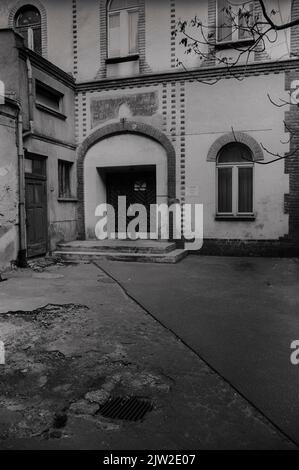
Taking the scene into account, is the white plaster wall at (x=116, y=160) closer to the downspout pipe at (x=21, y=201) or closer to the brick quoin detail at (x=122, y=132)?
the brick quoin detail at (x=122, y=132)

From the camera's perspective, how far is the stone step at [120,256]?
38.3 ft

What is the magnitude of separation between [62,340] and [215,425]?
2.58 metres

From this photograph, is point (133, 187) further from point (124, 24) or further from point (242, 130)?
point (124, 24)

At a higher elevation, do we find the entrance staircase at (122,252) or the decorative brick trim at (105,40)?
the decorative brick trim at (105,40)

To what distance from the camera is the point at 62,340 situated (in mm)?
5277

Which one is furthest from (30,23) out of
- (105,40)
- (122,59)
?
(122,59)

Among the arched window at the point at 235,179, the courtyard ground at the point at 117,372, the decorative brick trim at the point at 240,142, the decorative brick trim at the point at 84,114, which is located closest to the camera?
the courtyard ground at the point at 117,372

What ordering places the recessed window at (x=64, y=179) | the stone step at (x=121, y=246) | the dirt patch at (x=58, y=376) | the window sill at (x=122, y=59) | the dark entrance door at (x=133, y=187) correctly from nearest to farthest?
the dirt patch at (x=58, y=376)
the stone step at (x=121, y=246)
the window sill at (x=122, y=59)
the recessed window at (x=64, y=179)
the dark entrance door at (x=133, y=187)

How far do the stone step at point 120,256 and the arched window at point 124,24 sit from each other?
6413mm

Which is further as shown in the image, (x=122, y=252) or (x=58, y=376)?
(x=122, y=252)

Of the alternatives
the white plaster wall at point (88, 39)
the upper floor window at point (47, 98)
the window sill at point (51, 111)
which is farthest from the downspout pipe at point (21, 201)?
the white plaster wall at point (88, 39)

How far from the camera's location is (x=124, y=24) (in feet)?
44.0

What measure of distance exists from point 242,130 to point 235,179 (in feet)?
4.74
